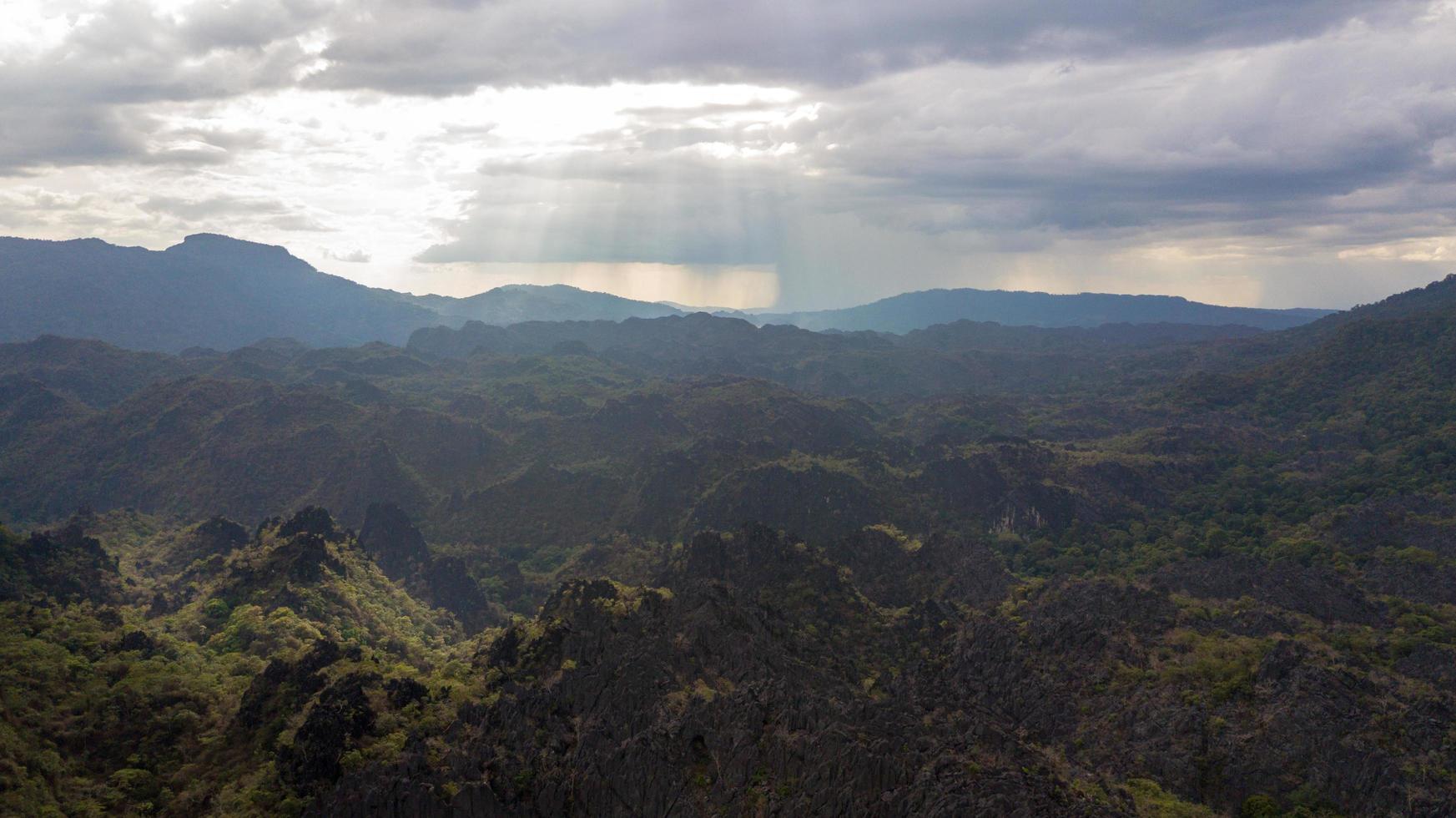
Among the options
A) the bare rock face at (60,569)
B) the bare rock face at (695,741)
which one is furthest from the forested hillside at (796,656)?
the bare rock face at (60,569)

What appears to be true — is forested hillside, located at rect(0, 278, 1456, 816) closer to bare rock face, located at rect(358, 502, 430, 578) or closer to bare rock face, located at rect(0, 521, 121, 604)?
bare rock face, located at rect(0, 521, 121, 604)

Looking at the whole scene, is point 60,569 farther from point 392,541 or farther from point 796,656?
point 796,656

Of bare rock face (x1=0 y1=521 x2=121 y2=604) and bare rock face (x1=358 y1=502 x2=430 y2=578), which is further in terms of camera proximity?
bare rock face (x1=358 y1=502 x2=430 y2=578)

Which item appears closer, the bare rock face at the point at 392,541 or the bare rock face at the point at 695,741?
the bare rock face at the point at 695,741

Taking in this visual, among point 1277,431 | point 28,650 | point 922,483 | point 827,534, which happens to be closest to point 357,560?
point 28,650

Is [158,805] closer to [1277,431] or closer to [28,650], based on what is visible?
[28,650]

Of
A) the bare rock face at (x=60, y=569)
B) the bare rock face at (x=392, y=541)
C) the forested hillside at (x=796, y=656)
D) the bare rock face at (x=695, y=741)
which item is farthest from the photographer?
the bare rock face at (x=392, y=541)

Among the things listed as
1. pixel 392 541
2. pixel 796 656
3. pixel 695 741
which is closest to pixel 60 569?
pixel 392 541

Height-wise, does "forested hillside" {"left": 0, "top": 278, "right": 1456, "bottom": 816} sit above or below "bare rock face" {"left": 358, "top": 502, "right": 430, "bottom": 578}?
above

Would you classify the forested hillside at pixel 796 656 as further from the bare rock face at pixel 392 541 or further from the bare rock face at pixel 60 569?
the bare rock face at pixel 392 541

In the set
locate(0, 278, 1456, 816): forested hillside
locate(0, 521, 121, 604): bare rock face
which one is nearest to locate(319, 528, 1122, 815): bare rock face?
locate(0, 278, 1456, 816): forested hillside

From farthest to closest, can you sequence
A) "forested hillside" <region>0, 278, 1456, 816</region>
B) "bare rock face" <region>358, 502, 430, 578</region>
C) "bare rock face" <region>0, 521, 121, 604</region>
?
1. "bare rock face" <region>358, 502, 430, 578</region>
2. "bare rock face" <region>0, 521, 121, 604</region>
3. "forested hillside" <region>0, 278, 1456, 816</region>
